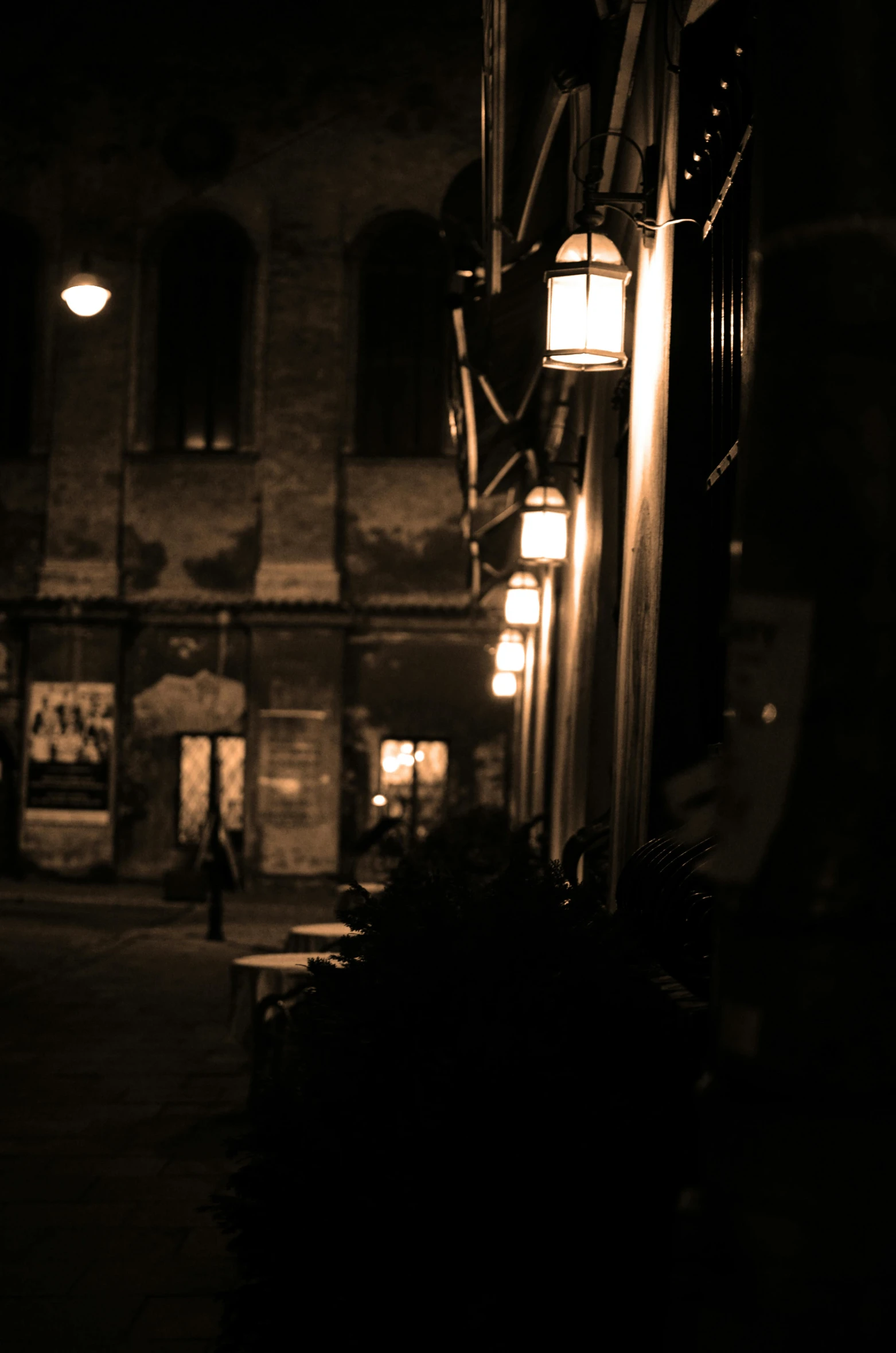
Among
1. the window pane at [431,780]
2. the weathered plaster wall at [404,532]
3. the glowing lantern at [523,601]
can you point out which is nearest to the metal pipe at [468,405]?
the glowing lantern at [523,601]

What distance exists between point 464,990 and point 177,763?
19.0 meters

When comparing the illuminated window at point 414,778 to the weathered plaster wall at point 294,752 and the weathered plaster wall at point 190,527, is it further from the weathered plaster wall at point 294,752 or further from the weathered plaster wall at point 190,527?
the weathered plaster wall at point 190,527

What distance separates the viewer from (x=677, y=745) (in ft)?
13.6

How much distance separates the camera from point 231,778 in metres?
21.1

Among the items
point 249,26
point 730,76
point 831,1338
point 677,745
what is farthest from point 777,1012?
point 249,26

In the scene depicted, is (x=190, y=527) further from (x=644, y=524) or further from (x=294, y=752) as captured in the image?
(x=644, y=524)

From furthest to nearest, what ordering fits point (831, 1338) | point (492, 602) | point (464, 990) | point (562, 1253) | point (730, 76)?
point (492, 602) < point (730, 76) < point (464, 990) < point (562, 1253) < point (831, 1338)

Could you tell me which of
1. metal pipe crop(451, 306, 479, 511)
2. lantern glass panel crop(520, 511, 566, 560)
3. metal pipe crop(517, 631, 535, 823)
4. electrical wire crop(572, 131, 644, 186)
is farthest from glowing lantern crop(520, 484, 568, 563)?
metal pipe crop(517, 631, 535, 823)

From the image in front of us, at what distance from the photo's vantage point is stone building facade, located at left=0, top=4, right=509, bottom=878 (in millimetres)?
20812

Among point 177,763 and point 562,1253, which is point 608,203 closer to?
point 562,1253

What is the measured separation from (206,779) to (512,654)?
250 inches

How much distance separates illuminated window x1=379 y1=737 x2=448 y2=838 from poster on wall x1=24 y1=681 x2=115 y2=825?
13.3 feet

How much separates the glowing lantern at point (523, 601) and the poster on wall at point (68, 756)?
366 inches

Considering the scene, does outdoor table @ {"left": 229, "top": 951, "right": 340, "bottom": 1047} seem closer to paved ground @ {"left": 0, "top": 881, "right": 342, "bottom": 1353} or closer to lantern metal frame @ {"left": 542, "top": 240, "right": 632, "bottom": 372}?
paved ground @ {"left": 0, "top": 881, "right": 342, "bottom": 1353}
